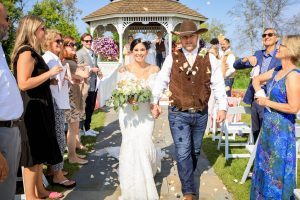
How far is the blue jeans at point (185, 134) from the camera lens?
4383 millimetres

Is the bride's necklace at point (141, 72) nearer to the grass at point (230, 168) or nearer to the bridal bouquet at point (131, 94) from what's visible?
the bridal bouquet at point (131, 94)

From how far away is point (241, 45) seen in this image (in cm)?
3416

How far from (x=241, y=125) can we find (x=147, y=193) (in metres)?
3.17

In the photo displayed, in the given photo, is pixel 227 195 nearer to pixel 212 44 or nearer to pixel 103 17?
pixel 212 44

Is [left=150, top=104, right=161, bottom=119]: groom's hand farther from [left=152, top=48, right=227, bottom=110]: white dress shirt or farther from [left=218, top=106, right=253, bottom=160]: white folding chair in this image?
[left=218, top=106, right=253, bottom=160]: white folding chair

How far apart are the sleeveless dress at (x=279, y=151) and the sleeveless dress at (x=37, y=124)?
255cm

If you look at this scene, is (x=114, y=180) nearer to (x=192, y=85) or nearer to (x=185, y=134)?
(x=185, y=134)

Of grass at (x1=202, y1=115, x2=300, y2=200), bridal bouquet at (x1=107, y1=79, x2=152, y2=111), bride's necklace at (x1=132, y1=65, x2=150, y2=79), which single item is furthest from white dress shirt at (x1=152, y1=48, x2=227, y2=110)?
grass at (x1=202, y1=115, x2=300, y2=200)

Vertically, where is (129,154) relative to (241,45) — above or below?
below

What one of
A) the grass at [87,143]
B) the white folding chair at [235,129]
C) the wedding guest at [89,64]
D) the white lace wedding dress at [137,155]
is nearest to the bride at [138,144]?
the white lace wedding dress at [137,155]

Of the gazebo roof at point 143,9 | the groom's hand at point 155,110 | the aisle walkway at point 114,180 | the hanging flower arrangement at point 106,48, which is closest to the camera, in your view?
the groom's hand at point 155,110

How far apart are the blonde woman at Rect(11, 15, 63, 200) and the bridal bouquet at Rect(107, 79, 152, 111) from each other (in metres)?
0.90

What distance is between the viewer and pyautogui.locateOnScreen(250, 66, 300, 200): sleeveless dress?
3.60 meters

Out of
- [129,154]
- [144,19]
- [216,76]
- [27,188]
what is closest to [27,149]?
[27,188]
